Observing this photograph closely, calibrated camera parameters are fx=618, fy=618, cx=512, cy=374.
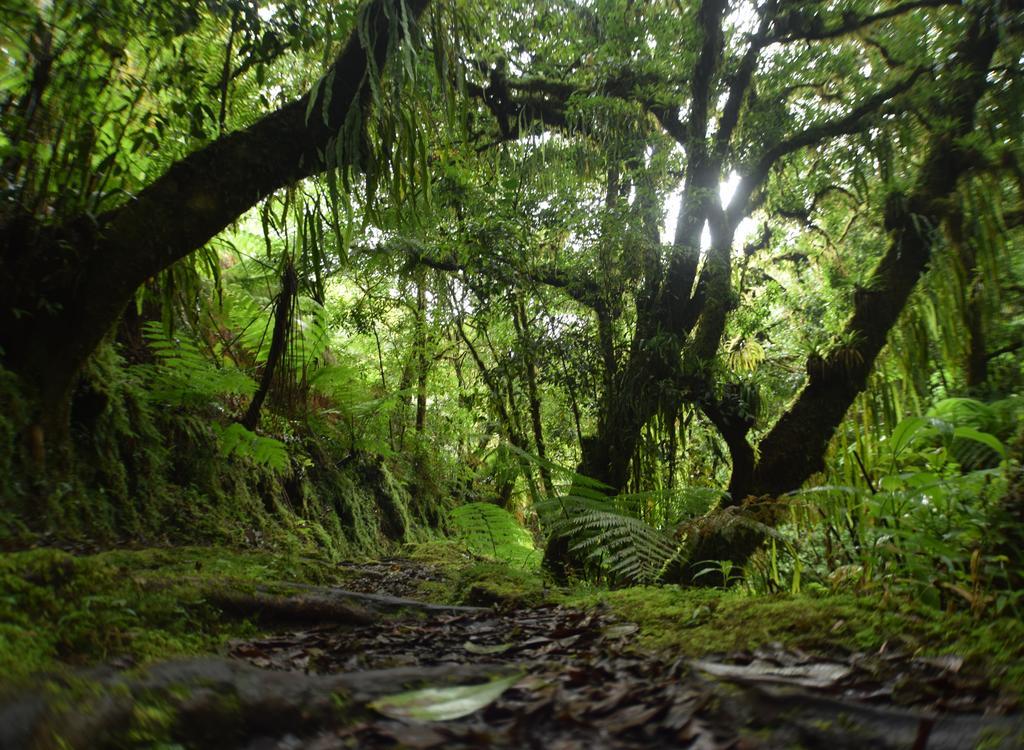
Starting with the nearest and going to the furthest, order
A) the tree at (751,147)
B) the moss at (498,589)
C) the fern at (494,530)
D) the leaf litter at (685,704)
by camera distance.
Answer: the leaf litter at (685,704) → the moss at (498,589) → the tree at (751,147) → the fern at (494,530)

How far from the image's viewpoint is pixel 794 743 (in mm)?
1033

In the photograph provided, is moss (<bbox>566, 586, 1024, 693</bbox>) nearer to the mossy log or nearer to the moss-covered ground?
the moss-covered ground

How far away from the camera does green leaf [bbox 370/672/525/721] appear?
4.01 feet

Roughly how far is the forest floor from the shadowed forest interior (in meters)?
0.01

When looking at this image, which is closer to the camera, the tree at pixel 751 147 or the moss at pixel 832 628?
the moss at pixel 832 628

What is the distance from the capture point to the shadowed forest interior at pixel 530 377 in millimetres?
1336

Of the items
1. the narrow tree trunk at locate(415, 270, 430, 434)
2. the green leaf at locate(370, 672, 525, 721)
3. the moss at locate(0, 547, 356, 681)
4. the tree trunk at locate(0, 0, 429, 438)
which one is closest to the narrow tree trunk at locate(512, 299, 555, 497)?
the narrow tree trunk at locate(415, 270, 430, 434)

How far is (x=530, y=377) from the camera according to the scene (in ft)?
20.2

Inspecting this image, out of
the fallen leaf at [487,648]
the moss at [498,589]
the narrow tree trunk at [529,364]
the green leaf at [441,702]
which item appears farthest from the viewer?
the narrow tree trunk at [529,364]

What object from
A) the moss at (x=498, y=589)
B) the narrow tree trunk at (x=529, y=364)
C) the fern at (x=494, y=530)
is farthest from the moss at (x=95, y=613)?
the narrow tree trunk at (x=529, y=364)

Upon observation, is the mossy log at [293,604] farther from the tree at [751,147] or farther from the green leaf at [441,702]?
the tree at [751,147]

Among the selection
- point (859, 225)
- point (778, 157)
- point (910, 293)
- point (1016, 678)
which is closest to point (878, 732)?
point (1016, 678)

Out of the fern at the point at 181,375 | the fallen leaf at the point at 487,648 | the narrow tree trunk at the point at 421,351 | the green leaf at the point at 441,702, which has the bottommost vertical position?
the fallen leaf at the point at 487,648

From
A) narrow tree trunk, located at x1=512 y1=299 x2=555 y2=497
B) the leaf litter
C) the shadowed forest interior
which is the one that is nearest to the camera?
the leaf litter
